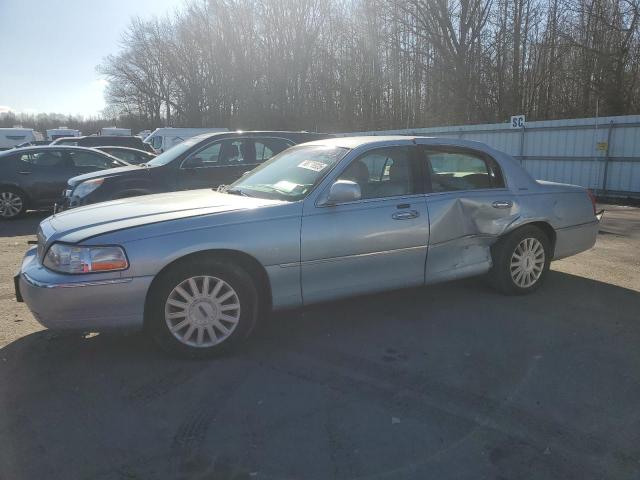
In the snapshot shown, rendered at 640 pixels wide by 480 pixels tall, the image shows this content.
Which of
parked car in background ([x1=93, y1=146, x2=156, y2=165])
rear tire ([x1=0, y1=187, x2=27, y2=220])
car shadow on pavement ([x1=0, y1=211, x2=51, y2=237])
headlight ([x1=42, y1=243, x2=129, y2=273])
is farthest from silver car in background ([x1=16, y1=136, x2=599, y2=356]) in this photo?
parked car in background ([x1=93, y1=146, x2=156, y2=165])

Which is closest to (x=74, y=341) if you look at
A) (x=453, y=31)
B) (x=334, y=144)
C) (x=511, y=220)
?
(x=334, y=144)

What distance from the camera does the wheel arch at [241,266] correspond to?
11.7 ft

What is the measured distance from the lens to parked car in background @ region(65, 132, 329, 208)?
7.82 metres

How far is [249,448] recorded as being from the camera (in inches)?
106

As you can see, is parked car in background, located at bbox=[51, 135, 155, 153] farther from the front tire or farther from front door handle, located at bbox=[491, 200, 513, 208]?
the front tire

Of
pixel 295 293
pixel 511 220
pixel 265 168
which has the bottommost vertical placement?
pixel 295 293

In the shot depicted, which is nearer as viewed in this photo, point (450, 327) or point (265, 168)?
point (450, 327)

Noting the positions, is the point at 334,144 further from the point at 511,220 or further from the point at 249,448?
the point at 249,448

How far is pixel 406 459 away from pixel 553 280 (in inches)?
157

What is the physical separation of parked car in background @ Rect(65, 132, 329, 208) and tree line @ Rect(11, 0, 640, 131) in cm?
1628

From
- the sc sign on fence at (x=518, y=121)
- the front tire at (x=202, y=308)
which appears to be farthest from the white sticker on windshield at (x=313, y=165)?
the sc sign on fence at (x=518, y=121)

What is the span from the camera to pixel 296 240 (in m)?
3.88

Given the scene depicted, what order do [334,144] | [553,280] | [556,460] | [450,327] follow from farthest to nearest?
[553,280] → [334,144] → [450,327] → [556,460]

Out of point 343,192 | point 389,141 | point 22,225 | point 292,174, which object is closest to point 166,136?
point 22,225
